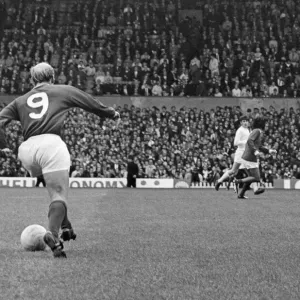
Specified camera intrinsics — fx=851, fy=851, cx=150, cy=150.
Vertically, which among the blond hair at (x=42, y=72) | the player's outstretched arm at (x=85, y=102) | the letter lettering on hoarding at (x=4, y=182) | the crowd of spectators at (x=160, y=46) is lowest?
the letter lettering on hoarding at (x=4, y=182)

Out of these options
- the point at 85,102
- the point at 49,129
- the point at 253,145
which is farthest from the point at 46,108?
the point at 253,145

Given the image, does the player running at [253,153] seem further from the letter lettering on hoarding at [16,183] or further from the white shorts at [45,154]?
the white shorts at [45,154]

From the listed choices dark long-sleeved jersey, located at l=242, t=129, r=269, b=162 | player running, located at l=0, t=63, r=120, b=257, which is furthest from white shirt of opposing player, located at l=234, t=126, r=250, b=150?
player running, located at l=0, t=63, r=120, b=257

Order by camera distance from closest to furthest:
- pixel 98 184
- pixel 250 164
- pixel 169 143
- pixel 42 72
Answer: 1. pixel 42 72
2. pixel 250 164
3. pixel 98 184
4. pixel 169 143

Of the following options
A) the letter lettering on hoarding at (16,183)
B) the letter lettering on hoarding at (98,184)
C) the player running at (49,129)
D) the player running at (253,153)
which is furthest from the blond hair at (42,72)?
the letter lettering on hoarding at (16,183)

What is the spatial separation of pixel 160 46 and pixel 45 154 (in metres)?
36.0

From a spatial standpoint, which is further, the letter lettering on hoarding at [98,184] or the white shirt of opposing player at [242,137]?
the letter lettering on hoarding at [98,184]

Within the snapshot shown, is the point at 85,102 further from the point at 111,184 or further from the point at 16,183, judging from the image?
the point at 16,183

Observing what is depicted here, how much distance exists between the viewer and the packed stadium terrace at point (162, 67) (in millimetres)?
38250

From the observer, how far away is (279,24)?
1859 inches

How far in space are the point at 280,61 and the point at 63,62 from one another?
36.5 feet

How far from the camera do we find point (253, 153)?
80.0 ft

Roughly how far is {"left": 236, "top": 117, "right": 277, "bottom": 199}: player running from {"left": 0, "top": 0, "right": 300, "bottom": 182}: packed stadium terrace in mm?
A: 12679

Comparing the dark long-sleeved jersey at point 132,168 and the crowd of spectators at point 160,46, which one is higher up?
the crowd of spectators at point 160,46
